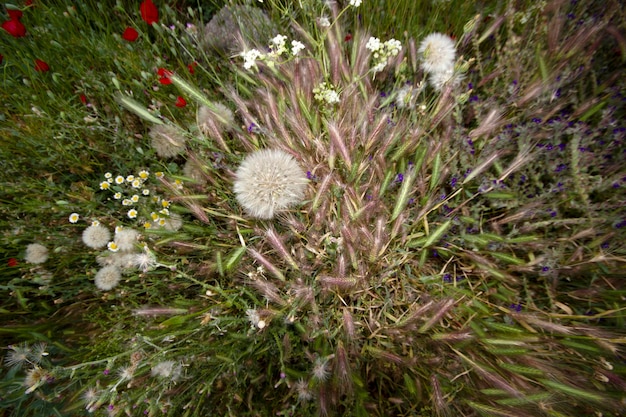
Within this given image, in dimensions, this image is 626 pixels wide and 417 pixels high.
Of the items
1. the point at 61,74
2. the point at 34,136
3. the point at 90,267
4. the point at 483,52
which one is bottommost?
the point at 90,267

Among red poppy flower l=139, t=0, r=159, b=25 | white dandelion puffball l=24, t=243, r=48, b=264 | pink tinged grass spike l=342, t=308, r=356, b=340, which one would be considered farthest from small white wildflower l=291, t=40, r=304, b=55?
white dandelion puffball l=24, t=243, r=48, b=264

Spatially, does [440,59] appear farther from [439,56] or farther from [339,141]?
[339,141]

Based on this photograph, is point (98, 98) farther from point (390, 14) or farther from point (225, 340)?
point (390, 14)

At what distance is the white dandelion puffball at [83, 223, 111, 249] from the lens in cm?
204

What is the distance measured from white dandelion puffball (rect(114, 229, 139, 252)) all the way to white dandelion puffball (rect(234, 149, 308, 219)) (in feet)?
2.63

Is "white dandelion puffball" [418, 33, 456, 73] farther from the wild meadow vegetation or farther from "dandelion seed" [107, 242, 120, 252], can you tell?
"dandelion seed" [107, 242, 120, 252]

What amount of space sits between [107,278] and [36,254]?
552 mm

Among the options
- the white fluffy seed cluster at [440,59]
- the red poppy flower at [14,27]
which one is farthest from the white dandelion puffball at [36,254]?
the white fluffy seed cluster at [440,59]

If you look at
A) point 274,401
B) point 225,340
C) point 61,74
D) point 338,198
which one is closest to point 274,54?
point 338,198

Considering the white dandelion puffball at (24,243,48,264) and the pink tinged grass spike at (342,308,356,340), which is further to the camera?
the white dandelion puffball at (24,243,48,264)

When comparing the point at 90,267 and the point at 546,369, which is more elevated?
the point at 90,267

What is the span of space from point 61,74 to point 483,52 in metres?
3.14

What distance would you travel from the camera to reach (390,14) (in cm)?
232

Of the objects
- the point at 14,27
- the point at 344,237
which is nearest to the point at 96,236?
the point at 14,27
